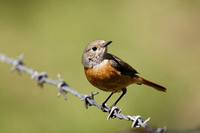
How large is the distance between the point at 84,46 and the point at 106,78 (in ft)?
15.8

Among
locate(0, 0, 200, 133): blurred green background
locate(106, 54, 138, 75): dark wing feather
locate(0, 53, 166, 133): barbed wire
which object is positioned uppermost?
locate(0, 0, 200, 133): blurred green background

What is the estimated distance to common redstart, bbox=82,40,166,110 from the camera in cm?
526

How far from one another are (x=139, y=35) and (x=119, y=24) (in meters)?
0.66

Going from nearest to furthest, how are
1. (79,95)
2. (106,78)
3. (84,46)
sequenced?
(79,95) < (106,78) < (84,46)

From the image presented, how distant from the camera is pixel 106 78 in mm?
5254

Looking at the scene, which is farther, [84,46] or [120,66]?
[84,46]

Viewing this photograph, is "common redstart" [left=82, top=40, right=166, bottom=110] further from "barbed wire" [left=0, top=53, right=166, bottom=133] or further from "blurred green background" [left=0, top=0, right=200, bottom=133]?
"blurred green background" [left=0, top=0, right=200, bottom=133]

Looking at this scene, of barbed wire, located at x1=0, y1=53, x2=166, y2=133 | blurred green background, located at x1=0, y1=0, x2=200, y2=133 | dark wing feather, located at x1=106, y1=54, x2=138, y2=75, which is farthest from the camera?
blurred green background, located at x1=0, y1=0, x2=200, y2=133

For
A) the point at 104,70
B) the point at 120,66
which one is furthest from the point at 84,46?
the point at 104,70

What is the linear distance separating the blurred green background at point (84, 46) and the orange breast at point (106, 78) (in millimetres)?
1929

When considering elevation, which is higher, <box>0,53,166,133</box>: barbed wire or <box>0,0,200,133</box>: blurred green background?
<box>0,0,200,133</box>: blurred green background

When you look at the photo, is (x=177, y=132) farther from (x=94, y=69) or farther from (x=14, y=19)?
(x=14, y=19)

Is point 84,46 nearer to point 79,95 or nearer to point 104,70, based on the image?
point 104,70

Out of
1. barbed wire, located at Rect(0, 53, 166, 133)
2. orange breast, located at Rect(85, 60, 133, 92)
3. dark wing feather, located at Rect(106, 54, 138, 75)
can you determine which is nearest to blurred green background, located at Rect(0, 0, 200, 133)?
dark wing feather, located at Rect(106, 54, 138, 75)
